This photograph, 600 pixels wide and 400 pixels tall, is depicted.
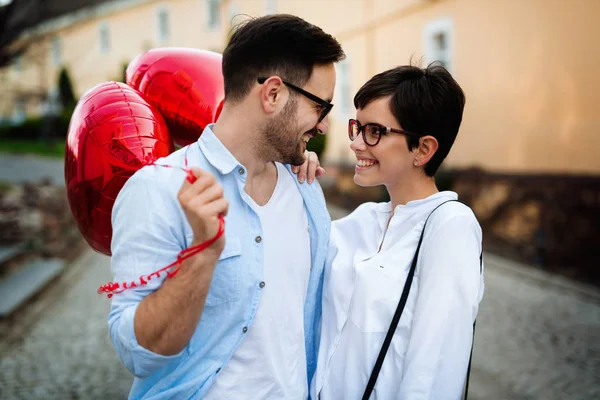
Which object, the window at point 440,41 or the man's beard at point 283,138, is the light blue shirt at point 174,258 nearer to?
the man's beard at point 283,138

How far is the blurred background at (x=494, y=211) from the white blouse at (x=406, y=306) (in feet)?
7.72

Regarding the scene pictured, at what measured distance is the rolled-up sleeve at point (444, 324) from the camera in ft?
5.33

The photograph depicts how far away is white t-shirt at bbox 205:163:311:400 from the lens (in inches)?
68.8

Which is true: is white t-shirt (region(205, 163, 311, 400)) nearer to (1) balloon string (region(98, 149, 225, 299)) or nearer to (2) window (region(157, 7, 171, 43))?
(1) balloon string (region(98, 149, 225, 299))

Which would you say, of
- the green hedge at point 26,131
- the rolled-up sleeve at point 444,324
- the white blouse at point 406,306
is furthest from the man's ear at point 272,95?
the green hedge at point 26,131

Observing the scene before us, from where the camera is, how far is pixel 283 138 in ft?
5.98

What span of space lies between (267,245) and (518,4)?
8747 mm

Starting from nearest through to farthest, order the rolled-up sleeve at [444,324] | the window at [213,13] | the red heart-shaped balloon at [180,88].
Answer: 1. the rolled-up sleeve at [444,324]
2. the red heart-shaped balloon at [180,88]
3. the window at [213,13]

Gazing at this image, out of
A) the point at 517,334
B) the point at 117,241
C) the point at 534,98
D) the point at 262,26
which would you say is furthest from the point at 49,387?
the point at 534,98

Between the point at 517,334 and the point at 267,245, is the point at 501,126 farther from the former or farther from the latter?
the point at 267,245

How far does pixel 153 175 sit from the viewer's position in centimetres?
159

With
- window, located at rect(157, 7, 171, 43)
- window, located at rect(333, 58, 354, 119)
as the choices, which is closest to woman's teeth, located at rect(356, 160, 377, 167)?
window, located at rect(333, 58, 354, 119)

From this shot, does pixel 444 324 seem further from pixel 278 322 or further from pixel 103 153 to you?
pixel 103 153

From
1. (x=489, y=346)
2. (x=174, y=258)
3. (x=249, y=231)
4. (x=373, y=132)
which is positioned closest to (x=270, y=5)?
(x=489, y=346)
